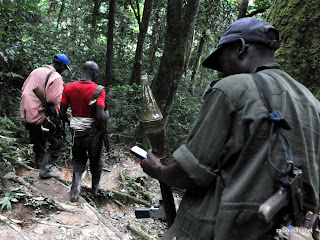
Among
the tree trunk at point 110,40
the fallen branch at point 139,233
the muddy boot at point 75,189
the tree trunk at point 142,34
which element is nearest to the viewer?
the fallen branch at point 139,233

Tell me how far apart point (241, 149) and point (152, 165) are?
25.0 inches

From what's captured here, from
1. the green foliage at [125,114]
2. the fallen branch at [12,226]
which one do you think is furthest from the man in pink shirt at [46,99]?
the green foliage at [125,114]

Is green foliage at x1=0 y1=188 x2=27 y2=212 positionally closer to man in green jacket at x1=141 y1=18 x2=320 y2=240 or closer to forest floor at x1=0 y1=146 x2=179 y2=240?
forest floor at x1=0 y1=146 x2=179 y2=240

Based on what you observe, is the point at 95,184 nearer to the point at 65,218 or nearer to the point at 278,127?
the point at 65,218

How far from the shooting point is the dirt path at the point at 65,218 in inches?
150

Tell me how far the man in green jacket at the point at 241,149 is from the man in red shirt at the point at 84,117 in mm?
3295

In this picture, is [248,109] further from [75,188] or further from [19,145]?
[19,145]

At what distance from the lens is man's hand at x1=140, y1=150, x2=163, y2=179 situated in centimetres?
178

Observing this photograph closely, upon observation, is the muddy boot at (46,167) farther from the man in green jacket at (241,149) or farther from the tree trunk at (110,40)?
the tree trunk at (110,40)

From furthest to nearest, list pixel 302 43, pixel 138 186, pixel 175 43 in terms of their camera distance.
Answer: pixel 175 43
pixel 138 186
pixel 302 43

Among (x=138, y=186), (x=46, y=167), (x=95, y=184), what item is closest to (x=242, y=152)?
(x=95, y=184)

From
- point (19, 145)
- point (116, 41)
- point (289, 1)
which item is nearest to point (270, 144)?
point (289, 1)

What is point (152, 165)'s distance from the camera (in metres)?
1.83

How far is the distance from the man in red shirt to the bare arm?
3.01 metres
